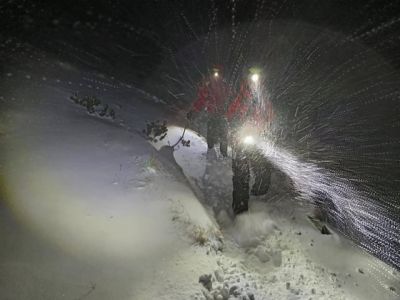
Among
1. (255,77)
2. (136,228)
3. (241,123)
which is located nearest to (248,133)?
(241,123)

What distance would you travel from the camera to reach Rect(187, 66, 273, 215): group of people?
8.40 metres

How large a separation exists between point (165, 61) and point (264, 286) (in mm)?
18007

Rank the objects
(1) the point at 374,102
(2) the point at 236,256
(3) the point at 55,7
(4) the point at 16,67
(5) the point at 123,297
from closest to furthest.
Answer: (5) the point at 123,297 → (2) the point at 236,256 → (4) the point at 16,67 → (3) the point at 55,7 → (1) the point at 374,102

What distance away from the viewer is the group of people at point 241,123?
840 cm

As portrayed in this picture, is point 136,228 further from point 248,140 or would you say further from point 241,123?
point 241,123

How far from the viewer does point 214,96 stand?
33.6 ft

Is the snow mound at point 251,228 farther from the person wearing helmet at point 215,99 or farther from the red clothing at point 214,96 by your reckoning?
the red clothing at point 214,96

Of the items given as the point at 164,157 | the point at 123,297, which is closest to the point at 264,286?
the point at 123,297

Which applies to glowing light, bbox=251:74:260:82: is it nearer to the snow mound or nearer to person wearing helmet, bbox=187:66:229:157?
person wearing helmet, bbox=187:66:229:157

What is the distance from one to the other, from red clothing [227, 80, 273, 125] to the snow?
1964mm

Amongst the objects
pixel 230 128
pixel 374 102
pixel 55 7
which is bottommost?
pixel 230 128

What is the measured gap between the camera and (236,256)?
23.5 feet

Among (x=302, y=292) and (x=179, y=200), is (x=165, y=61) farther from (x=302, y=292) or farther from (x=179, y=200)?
(x=302, y=292)

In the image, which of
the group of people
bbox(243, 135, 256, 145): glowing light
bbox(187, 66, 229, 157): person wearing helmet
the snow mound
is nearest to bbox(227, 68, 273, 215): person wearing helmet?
the group of people
